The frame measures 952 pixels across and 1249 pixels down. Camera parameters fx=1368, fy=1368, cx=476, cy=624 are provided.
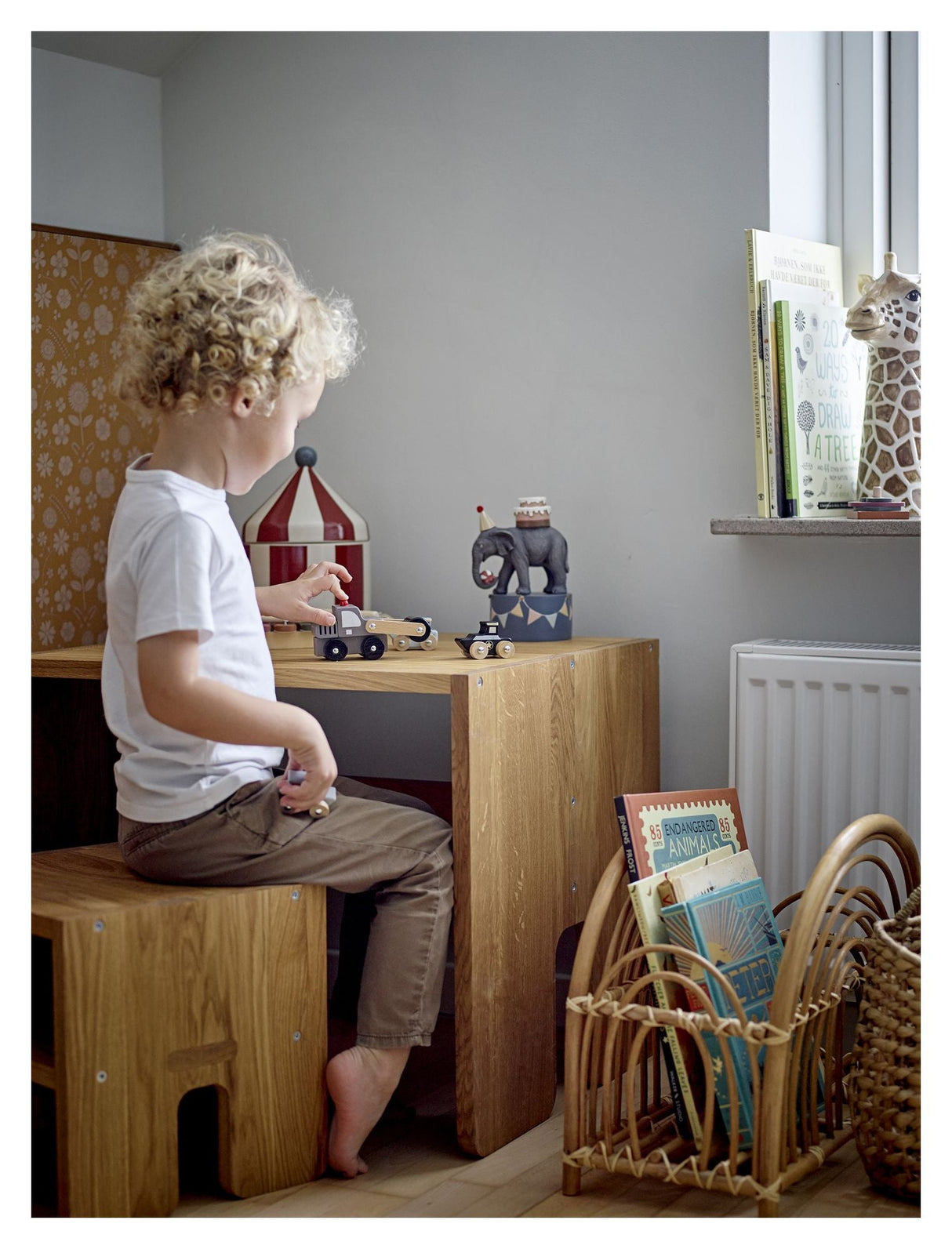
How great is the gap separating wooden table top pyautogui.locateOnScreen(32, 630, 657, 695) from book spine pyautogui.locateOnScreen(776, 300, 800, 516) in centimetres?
30

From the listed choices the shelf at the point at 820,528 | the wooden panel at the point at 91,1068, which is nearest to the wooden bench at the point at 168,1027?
the wooden panel at the point at 91,1068

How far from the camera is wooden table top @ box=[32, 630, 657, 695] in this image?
1.50 metres

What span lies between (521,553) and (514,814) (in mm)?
389

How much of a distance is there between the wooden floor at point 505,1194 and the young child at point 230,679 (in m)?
0.06

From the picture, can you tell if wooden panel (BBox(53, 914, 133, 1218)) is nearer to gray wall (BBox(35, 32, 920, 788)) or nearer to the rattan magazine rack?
the rattan magazine rack

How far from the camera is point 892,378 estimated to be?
5.71 ft

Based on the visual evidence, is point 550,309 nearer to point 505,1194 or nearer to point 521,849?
point 521,849

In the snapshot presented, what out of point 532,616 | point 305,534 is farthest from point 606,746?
point 305,534

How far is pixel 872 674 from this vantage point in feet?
5.52

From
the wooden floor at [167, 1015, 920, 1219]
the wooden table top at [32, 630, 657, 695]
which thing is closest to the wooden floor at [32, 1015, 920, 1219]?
the wooden floor at [167, 1015, 920, 1219]
